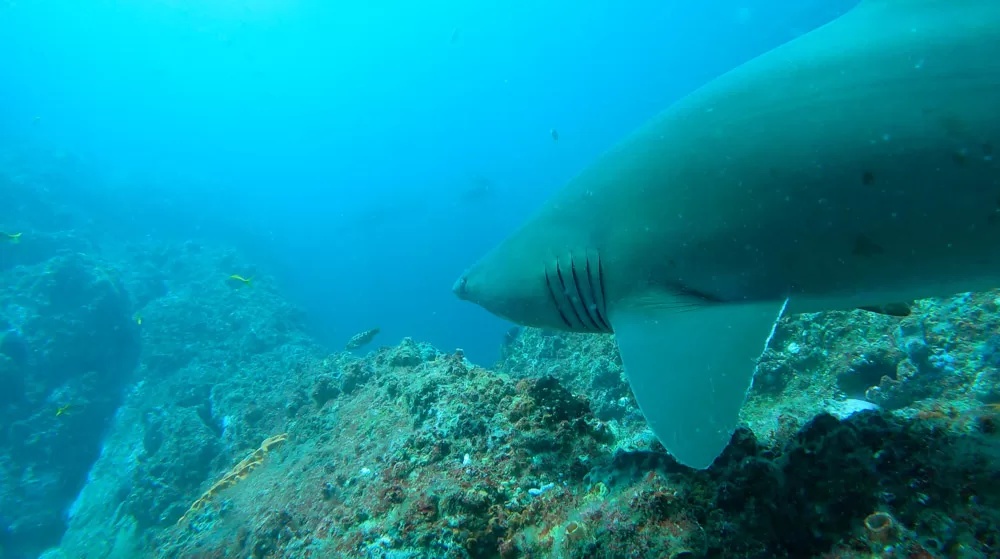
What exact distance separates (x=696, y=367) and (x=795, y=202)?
2.53 feet

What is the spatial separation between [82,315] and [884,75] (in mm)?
26451

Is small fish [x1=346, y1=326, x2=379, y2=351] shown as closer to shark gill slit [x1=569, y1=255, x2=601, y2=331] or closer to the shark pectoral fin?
shark gill slit [x1=569, y1=255, x2=601, y2=331]

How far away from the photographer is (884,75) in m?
1.70

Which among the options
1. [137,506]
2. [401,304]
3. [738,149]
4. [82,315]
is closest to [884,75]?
[738,149]

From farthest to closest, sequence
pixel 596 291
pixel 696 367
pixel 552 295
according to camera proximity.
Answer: pixel 552 295 → pixel 596 291 → pixel 696 367

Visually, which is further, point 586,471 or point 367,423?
point 367,423

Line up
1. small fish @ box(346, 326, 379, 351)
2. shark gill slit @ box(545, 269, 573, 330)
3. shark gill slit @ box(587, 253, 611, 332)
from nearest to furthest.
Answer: shark gill slit @ box(587, 253, 611, 332) → shark gill slit @ box(545, 269, 573, 330) → small fish @ box(346, 326, 379, 351)

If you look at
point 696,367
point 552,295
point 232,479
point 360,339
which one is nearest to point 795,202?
point 696,367

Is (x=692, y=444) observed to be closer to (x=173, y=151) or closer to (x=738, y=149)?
(x=738, y=149)

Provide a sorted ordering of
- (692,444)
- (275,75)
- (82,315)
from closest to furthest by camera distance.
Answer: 1. (692,444)
2. (82,315)
3. (275,75)

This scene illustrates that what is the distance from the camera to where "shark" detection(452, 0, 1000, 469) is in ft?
5.11

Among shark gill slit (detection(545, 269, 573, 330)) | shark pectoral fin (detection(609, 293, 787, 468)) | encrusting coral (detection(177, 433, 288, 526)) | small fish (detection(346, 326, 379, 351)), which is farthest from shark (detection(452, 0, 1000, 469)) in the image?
small fish (detection(346, 326, 379, 351))

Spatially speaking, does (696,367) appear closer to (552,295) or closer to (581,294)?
(581,294)

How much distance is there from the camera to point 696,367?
5.31 ft
